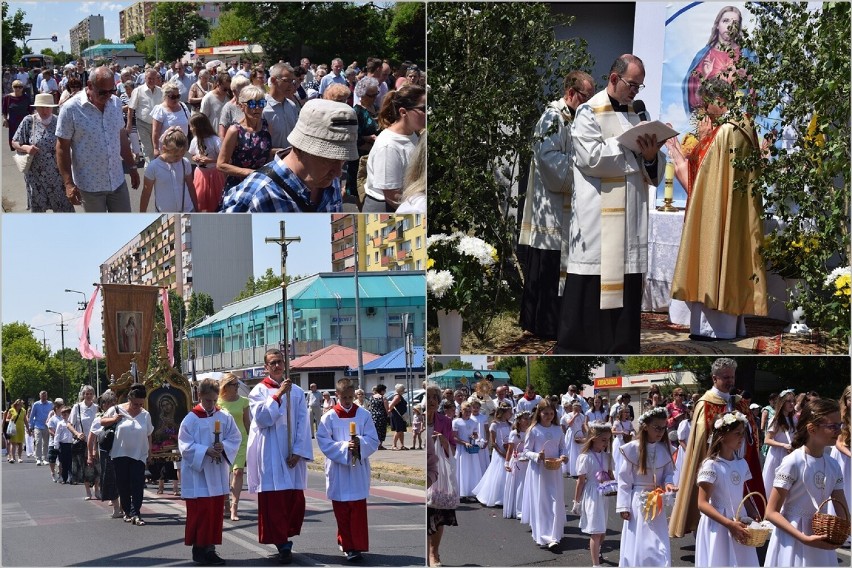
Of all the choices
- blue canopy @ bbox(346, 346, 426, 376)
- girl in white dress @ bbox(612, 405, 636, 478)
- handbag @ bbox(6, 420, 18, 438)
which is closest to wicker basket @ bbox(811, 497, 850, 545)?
girl in white dress @ bbox(612, 405, 636, 478)

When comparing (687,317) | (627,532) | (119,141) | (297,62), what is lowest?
(627,532)

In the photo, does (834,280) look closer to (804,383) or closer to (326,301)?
(804,383)

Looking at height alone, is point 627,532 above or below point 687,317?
below

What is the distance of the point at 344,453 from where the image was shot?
8.70 m

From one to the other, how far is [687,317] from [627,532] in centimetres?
220

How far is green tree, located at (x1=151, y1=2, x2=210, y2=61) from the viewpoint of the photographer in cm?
921

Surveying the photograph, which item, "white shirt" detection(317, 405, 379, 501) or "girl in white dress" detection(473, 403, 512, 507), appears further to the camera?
"girl in white dress" detection(473, 403, 512, 507)

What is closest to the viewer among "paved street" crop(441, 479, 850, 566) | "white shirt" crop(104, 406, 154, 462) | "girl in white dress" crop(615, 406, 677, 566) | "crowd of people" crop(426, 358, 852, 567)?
"crowd of people" crop(426, 358, 852, 567)

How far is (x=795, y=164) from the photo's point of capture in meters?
9.22

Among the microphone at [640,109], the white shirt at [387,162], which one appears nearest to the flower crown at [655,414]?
the microphone at [640,109]

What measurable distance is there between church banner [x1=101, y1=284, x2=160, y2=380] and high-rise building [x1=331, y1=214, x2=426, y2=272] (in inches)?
53.8

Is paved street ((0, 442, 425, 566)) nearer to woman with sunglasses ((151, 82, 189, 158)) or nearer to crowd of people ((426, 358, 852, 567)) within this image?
crowd of people ((426, 358, 852, 567))

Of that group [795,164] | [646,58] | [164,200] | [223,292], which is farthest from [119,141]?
[795,164]

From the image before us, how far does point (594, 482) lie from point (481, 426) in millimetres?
1011
